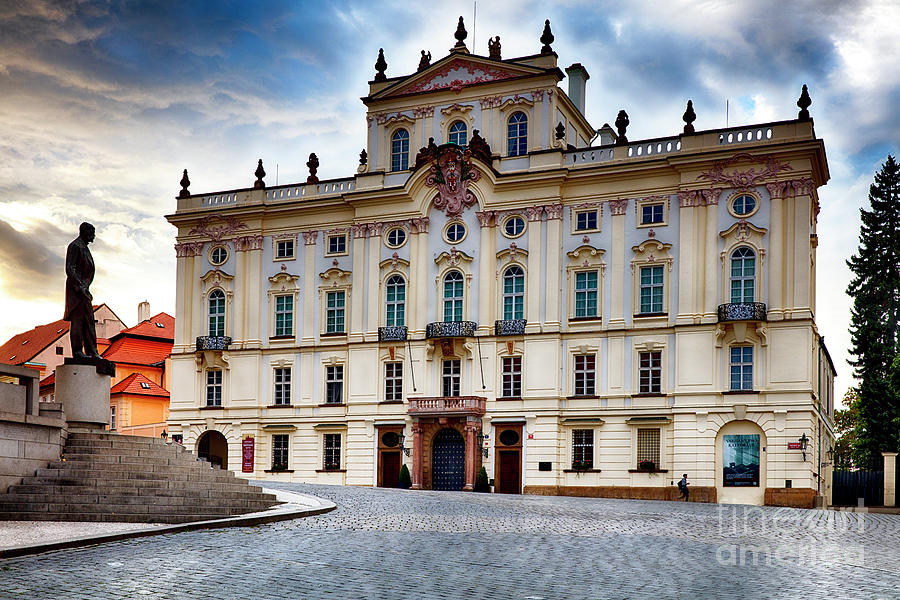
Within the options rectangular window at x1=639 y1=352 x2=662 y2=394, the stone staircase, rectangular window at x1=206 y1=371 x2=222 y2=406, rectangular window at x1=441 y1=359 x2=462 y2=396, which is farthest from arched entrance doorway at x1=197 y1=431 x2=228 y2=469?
the stone staircase

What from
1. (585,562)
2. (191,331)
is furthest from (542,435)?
(585,562)

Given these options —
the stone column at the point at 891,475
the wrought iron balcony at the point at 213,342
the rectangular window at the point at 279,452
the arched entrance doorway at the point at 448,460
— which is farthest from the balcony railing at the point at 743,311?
the wrought iron balcony at the point at 213,342

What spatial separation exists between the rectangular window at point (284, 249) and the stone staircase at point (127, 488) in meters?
35.5

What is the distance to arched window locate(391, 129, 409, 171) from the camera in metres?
60.3

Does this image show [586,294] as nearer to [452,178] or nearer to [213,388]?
[452,178]

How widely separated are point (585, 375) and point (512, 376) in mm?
3712

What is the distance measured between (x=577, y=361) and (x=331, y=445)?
14.4m

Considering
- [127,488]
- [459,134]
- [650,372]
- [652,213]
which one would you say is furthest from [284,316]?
[127,488]

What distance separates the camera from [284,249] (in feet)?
202

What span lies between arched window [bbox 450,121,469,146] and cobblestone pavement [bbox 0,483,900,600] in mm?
34956

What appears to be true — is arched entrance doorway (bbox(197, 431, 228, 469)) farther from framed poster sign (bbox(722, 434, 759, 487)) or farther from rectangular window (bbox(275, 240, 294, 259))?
framed poster sign (bbox(722, 434, 759, 487))

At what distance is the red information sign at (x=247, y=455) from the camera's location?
60406 mm

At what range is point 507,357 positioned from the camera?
55312mm

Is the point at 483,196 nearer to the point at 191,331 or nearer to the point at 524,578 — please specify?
the point at 191,331
